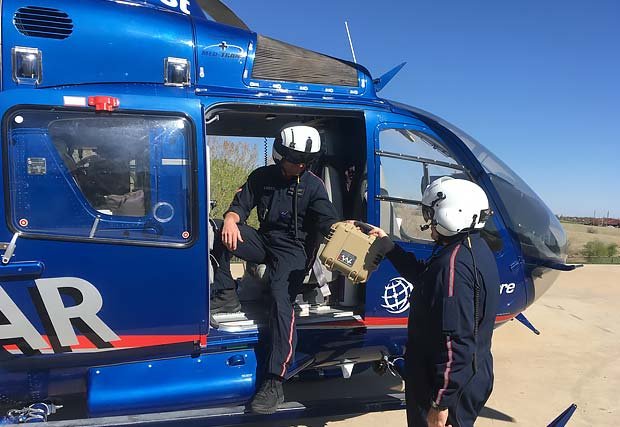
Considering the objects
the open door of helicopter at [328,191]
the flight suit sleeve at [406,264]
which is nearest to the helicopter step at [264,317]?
the open door of helicopter at [328,191]

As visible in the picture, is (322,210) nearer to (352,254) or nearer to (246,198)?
(246,198)

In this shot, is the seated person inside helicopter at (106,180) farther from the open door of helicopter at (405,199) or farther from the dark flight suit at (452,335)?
the dark flight suit at (452,335)

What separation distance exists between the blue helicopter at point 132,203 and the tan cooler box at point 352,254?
74cm

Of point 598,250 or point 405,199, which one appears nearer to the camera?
point 405,199

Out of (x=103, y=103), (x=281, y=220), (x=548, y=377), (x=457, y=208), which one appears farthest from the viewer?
(x=548, y=377)

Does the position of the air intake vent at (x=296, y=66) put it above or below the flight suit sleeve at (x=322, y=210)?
above

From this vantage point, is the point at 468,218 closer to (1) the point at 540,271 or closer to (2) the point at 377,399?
(2) the point at 377,399

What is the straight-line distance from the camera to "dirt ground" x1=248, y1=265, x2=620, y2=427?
415 centimetres

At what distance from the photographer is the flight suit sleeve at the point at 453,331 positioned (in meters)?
2.11

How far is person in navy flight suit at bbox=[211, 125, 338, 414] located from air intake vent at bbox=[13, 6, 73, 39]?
4.93ft

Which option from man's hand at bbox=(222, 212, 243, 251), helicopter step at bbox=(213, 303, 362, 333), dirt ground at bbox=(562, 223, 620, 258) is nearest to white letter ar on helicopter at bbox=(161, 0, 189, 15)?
man's hand at bbox=(222, 212, 243, 251)

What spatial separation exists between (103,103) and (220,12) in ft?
5.26

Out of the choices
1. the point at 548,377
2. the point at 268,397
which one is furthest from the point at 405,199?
the point at 548,377

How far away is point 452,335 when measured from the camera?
211 centimetres
